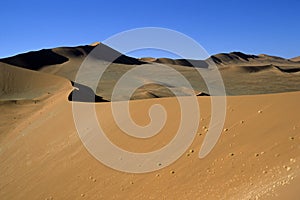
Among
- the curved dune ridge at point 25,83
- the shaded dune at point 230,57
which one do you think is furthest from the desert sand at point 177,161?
the shaded dune at point 230,57

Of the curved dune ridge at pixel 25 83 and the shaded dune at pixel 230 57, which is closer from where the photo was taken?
the curved dune ridge at pixel 25 83

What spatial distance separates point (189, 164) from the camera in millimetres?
7617

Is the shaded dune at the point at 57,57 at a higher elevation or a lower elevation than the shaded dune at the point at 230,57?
higher

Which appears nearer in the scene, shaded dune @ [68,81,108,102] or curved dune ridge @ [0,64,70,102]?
shaded dune @ [68,81,108,102]

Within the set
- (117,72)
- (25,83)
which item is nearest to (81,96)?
(25,83)

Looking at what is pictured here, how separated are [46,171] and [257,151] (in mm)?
6596

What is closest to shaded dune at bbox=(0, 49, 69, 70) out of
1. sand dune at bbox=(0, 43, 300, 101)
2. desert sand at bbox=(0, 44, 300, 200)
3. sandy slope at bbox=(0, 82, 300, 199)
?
sand dune at bbox=(0, 43, 300, 101)

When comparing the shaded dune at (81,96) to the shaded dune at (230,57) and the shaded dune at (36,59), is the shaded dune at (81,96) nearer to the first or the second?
the shaded dune at (36,59)

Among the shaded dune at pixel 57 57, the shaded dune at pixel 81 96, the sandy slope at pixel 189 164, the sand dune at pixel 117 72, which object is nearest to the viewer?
the sandy slope at pixel 189 164

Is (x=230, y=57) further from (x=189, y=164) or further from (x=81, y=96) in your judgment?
(x=189, y=164)

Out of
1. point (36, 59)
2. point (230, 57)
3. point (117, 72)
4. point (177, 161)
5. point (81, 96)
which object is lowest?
point (230, 57)

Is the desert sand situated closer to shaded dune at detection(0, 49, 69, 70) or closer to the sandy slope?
the sandy slope

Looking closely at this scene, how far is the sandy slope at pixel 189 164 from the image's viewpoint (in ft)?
19.9

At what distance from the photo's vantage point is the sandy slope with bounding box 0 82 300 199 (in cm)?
608
